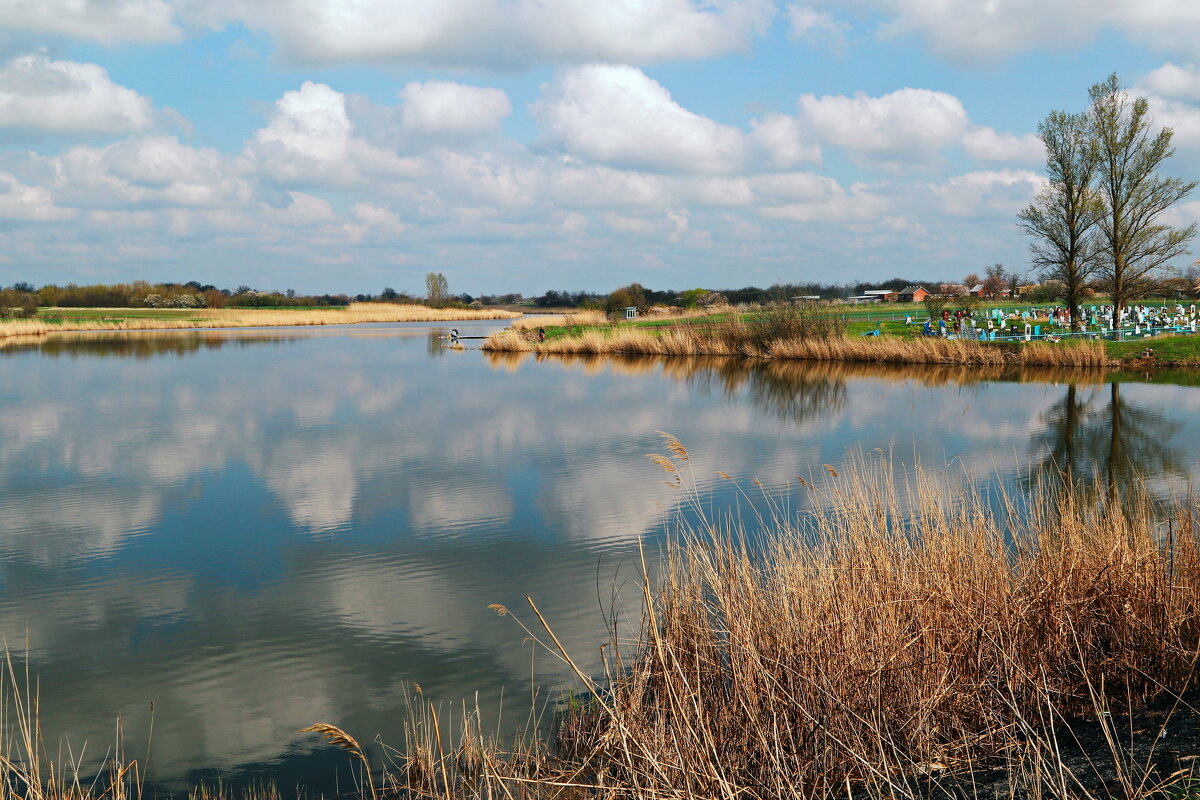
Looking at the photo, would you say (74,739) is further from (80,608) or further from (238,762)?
(80,608)

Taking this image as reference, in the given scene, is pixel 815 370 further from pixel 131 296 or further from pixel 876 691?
pixel 131 296

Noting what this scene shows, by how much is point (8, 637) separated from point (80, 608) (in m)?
0.72

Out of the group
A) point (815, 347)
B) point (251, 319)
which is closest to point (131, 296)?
point (251, 319)

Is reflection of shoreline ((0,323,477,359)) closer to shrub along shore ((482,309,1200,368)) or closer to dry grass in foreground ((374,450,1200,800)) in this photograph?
shrub along shore ((482,309,1200,368))

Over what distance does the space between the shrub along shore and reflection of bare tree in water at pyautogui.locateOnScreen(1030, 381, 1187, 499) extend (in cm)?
819

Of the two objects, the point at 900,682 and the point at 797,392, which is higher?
the point at 797,392

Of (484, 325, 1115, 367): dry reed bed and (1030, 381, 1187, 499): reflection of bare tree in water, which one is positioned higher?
(484, 325, 1115, 367): dry reed bed

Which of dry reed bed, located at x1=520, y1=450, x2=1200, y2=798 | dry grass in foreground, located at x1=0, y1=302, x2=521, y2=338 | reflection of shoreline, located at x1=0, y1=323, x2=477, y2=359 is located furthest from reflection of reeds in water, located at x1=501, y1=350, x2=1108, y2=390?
dry grass in foreground, located at x1=0, y1=302, x2=521, y2=338

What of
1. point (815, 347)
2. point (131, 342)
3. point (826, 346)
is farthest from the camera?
point (131, 342)

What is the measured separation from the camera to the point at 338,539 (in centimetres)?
1009

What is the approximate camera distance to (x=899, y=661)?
15.3 ft

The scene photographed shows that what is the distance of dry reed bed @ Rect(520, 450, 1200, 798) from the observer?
4.12 meters

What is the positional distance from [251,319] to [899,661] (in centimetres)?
8281

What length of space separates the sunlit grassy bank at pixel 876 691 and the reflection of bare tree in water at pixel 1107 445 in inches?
208
